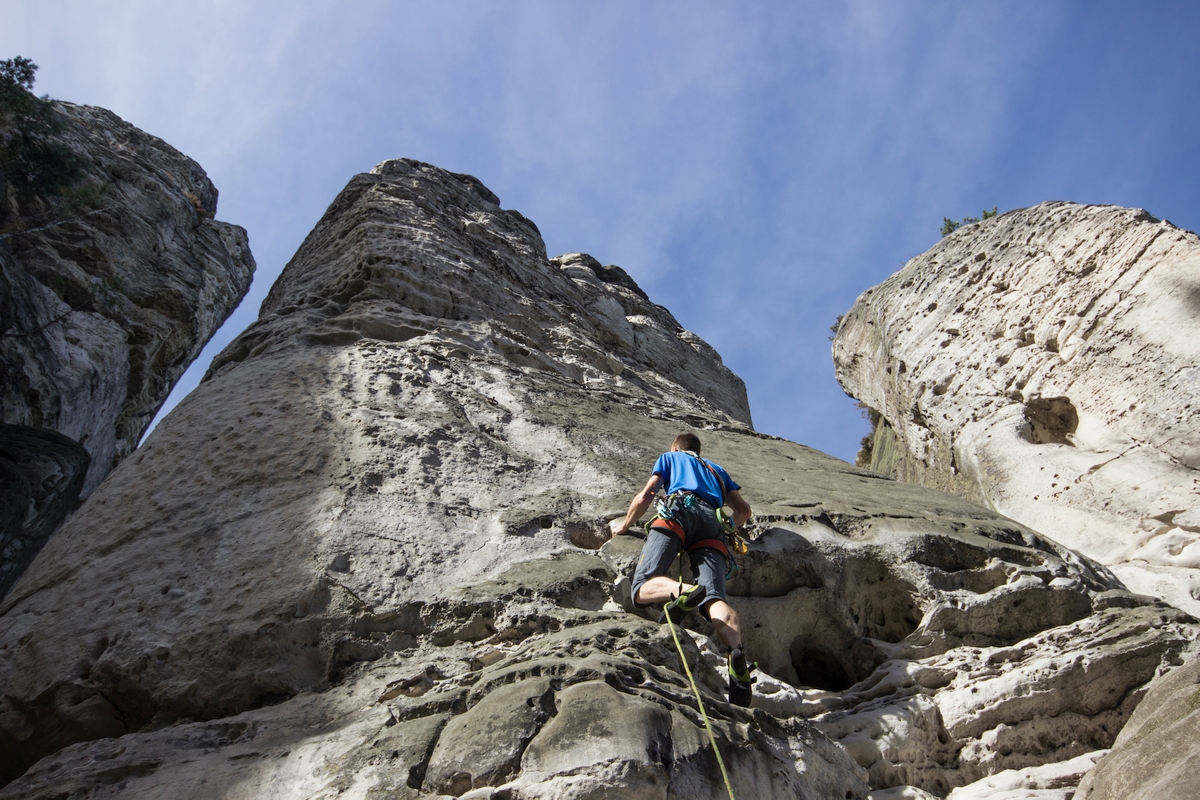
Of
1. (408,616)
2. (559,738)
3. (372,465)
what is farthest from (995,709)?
(372,465)

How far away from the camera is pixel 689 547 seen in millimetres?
4156

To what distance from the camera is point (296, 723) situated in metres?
3.07

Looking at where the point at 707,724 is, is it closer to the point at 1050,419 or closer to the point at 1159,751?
the point at 1159,751

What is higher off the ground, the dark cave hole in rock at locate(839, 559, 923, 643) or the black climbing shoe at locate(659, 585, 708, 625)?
the dark cave hole in rock at locate(839, 559, 923, 643)

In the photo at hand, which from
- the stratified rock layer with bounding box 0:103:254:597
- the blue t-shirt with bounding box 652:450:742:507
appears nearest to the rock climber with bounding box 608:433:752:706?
the blue t-shirt with bounding box 652:450:742:507

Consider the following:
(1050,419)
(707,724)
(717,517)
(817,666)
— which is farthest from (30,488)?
(1050,419)

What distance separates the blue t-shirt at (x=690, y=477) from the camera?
4.38m

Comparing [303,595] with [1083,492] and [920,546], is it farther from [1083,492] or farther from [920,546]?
[1083,492]

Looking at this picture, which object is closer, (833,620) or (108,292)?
(833,620)

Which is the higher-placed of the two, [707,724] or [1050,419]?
[1050,419]

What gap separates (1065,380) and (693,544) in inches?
279

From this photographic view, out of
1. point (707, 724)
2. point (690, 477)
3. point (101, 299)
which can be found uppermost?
point (101, 299)

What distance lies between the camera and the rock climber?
352cm

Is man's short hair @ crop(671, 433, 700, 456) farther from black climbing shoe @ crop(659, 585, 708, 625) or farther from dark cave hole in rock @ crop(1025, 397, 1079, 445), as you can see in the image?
dark cave hole in rock @ crop(1025, 397, 1079, 445)
